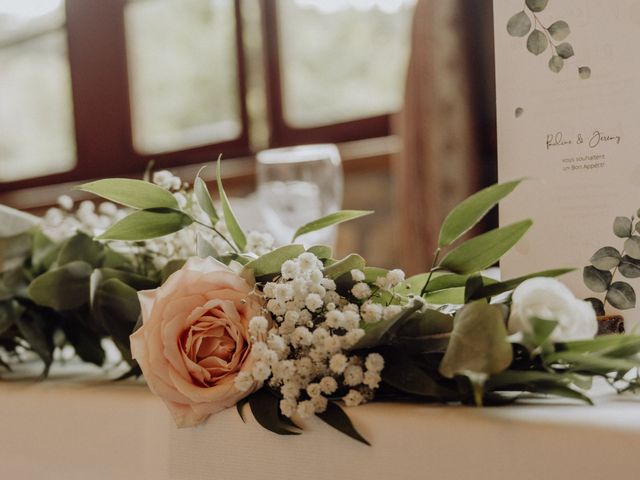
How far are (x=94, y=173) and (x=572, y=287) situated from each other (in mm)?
3499

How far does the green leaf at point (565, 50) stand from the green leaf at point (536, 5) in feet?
0.11

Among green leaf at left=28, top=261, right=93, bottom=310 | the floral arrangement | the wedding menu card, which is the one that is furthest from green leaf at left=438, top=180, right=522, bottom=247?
green leaf at left=28, top=261, right=93, bottom=310

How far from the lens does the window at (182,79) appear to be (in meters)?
2.92

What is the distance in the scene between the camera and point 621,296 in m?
0.50

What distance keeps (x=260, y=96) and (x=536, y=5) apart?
2.70m

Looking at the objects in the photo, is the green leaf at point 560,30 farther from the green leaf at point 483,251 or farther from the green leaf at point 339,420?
the green leaf at point 339,420

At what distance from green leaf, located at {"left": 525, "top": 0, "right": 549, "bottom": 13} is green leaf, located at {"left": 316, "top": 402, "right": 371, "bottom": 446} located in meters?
0.32

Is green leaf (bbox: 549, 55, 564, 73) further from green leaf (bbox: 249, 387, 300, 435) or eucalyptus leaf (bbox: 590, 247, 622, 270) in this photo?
green leaf (bbox: 249, 387, 300, 435)

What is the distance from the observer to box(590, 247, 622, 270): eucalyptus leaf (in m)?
0.50

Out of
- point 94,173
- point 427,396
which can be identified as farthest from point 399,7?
point 427,396

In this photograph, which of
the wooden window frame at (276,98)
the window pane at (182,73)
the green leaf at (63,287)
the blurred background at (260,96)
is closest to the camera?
the green leaf at (63,287)

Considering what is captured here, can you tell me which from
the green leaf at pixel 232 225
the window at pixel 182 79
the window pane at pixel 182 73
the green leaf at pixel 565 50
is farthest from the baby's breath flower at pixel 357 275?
the window pane at pixel 182 73

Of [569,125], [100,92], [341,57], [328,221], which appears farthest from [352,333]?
[100,92]

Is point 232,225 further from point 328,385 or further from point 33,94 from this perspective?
point 33,94
